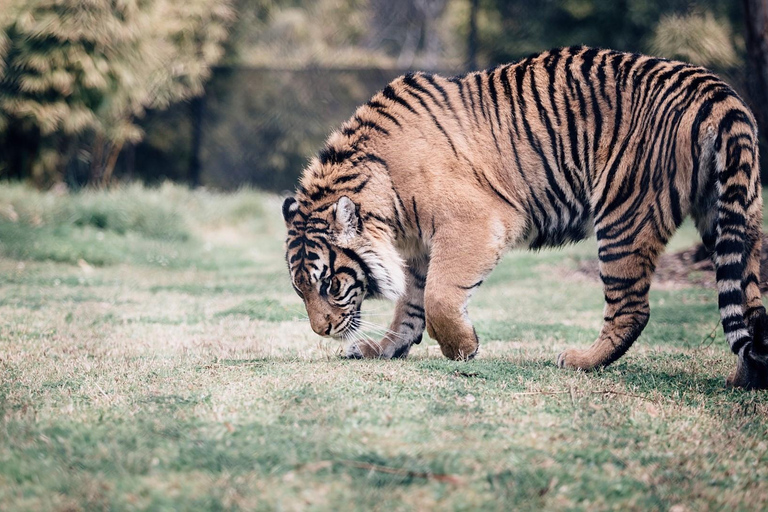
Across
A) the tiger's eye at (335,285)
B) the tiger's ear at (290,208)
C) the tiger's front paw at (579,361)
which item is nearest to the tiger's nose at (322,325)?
the tiger's eye at (335,285)

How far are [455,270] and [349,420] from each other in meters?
1.30

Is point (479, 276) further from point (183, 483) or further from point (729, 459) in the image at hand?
point (183, 483)

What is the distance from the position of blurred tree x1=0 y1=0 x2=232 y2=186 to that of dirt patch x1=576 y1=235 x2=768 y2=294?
7.35 m

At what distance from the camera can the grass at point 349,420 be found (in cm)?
234

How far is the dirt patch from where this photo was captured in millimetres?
7620

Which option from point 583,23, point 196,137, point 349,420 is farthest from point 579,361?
point 583,23

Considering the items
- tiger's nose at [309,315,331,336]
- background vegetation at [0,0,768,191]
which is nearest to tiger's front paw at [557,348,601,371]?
tiger's nose at [309,315,331,336]

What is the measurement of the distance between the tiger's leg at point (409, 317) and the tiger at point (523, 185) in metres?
0.10

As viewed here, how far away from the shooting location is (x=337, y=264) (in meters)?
4.00

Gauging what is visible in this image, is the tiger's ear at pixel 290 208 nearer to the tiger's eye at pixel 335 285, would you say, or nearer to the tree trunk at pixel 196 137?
the tiger's eye at pixel 335 285

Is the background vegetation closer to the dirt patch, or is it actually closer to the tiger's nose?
the dirt patch

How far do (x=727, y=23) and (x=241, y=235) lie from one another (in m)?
10.6

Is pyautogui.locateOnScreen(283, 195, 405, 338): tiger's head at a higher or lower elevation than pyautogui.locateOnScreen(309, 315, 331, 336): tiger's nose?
higher

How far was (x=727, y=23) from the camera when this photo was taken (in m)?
14.8
